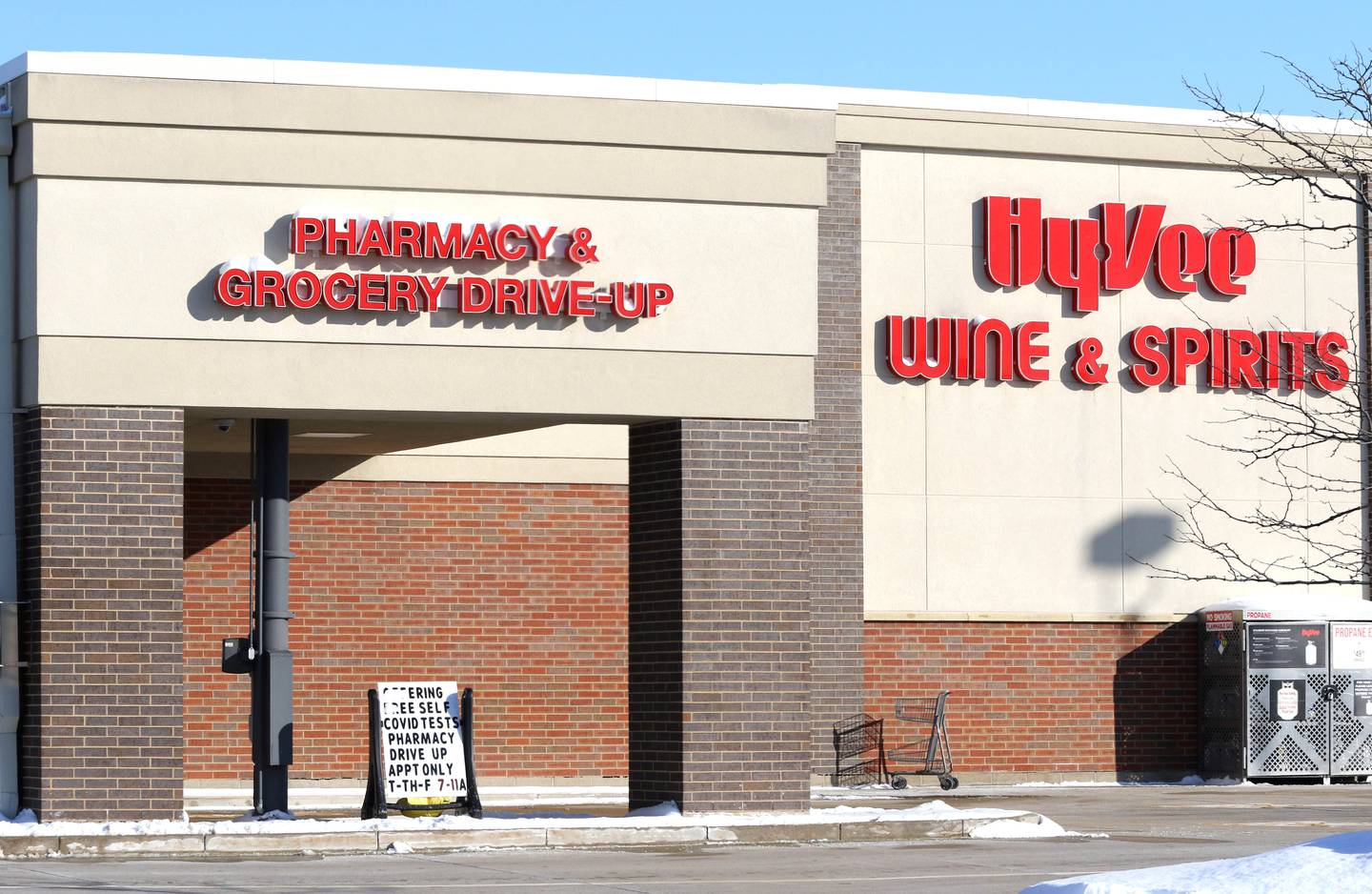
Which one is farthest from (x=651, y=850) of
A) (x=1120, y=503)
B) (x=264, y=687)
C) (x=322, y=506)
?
(x=1120, y=503)

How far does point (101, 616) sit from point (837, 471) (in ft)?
35.2

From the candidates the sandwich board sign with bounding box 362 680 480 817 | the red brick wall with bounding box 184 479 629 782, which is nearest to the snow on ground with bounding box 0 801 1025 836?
the sandwich board sign with bounding box 362 680 480 817

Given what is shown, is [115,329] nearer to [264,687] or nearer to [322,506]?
[264,687]

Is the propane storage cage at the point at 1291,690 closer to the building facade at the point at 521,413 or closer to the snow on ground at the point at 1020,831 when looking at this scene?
the building facade at the point at 521,413

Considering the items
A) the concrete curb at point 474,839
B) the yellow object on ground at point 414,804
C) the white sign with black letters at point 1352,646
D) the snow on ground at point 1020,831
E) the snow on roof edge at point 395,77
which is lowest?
the snow on ground at point 1020,831

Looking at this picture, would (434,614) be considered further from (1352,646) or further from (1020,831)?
(1352,646)

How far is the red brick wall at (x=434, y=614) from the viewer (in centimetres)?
2600

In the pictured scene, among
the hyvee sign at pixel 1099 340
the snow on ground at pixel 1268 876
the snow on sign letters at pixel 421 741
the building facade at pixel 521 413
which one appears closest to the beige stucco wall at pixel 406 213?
the building facade at pixel 521 413

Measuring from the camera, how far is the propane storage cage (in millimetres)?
27047

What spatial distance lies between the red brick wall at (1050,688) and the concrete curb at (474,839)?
23.2ft

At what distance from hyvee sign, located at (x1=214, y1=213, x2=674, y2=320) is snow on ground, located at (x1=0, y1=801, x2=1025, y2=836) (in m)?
4.61

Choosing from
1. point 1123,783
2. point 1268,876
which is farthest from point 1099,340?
point 1268,876

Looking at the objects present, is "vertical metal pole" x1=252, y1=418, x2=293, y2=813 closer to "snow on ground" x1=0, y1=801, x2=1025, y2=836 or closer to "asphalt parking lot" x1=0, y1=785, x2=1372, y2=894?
"snow on ground" x1=0, y1=801, x2=1025, y2=836

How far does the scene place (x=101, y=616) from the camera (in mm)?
18594
